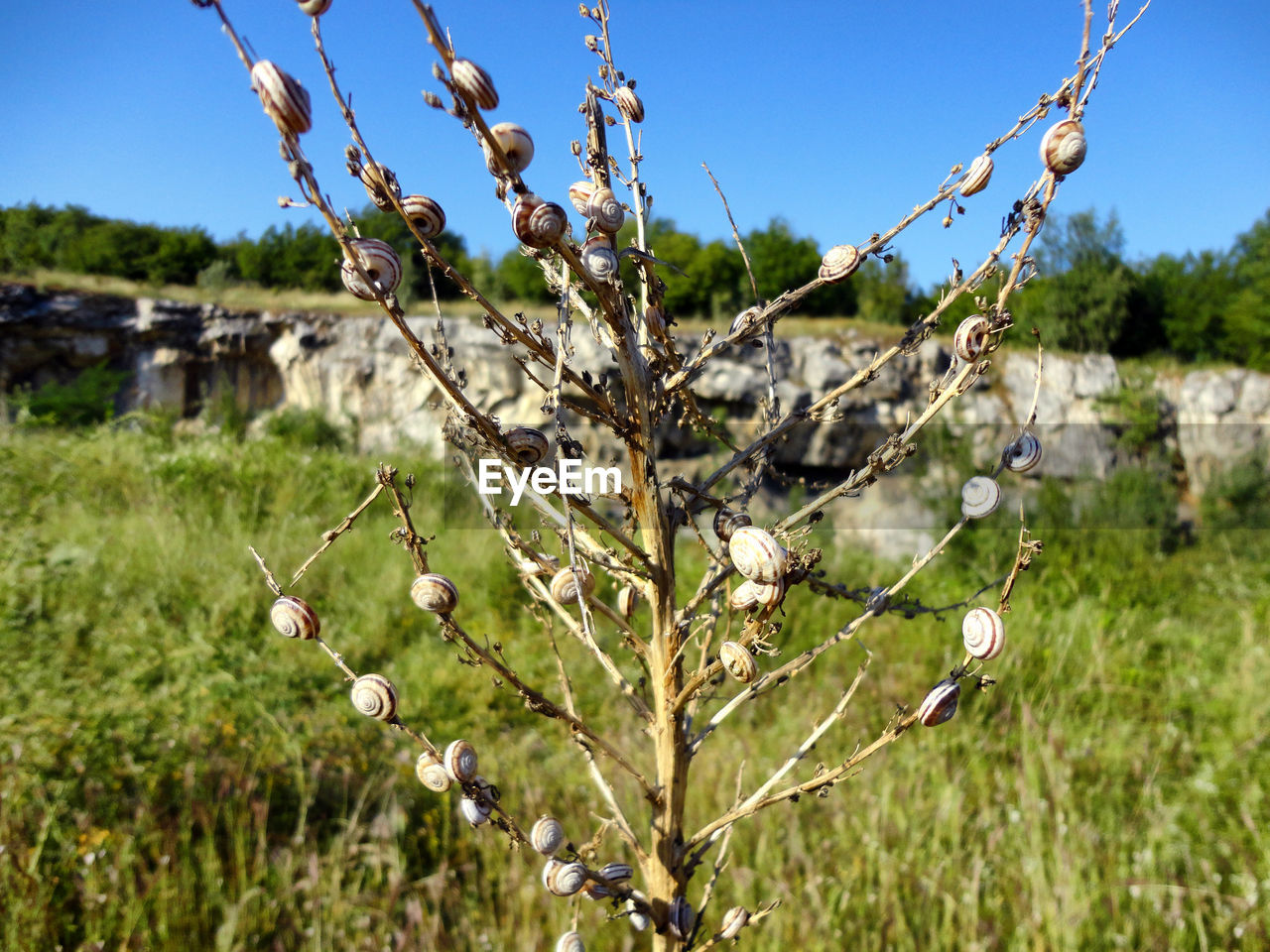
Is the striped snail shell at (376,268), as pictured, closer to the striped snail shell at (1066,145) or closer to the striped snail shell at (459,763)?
the striped snail shell at (459,763)

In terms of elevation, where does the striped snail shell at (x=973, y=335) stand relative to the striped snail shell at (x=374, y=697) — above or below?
above

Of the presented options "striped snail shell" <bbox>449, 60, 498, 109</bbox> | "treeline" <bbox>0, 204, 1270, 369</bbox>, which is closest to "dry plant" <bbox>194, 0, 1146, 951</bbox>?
"striped snail shell" <bbox>449, 60, 498, 109</bbox>

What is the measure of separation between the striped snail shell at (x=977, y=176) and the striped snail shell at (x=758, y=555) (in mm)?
336

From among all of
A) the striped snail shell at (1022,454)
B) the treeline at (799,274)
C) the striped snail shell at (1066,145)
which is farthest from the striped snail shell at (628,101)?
the treeline at (799,274)

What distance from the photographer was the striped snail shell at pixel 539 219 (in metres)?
0.46

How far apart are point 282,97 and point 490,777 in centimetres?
245

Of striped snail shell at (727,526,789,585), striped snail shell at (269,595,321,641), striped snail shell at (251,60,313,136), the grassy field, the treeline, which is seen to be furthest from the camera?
the treeline

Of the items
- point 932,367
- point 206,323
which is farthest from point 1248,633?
point 206,323

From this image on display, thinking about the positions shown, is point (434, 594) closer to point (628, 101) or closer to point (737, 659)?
point (737, 659)

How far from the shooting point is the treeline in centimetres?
988

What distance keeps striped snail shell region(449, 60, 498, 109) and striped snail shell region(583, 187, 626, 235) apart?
8 centimetres

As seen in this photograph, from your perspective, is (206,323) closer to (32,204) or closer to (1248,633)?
(32,204)

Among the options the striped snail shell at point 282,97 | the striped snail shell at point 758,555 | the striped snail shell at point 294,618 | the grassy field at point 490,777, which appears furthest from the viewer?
the grassy field at point 490,777

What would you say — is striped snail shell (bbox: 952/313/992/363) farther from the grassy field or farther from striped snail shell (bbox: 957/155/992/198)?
the grassy field
